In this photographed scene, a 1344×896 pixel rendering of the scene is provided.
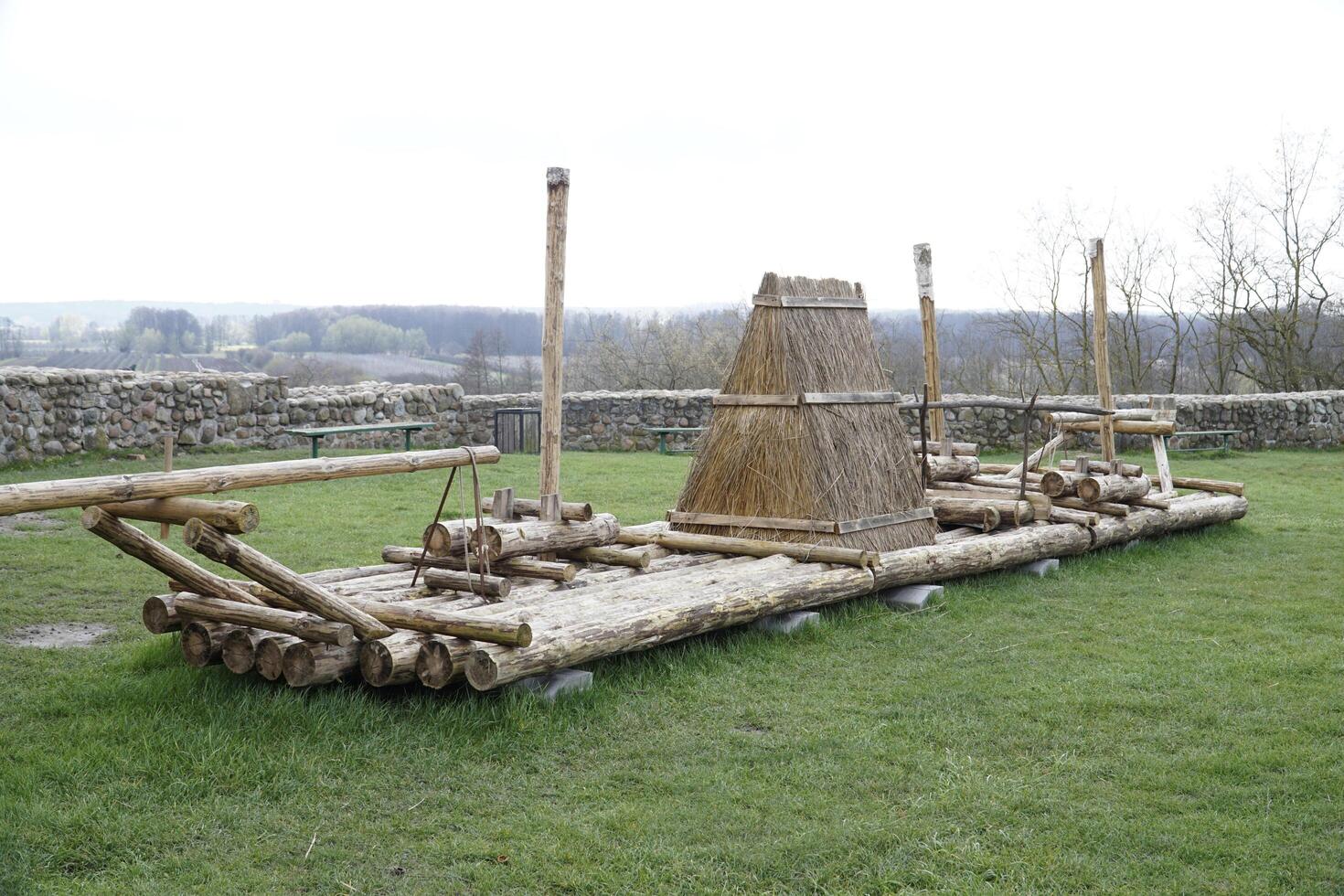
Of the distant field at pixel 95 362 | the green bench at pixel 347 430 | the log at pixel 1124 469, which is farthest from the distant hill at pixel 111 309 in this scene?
the log at pixel 1124 469

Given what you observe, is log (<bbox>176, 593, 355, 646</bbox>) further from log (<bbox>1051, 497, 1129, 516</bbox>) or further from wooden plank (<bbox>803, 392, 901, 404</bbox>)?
log (<bbox>1051, 497, 1129, 516</bbox>)

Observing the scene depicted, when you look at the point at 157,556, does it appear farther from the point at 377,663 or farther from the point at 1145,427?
the point at 1145,427

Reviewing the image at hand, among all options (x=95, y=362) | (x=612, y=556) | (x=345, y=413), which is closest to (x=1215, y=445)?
(x=345, y=413)

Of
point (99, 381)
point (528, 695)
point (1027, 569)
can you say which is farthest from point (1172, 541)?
point (99, 381)

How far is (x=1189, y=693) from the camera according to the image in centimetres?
504

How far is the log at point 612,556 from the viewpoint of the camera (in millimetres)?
6465

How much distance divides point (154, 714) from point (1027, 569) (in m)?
5.50

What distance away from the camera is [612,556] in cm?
653

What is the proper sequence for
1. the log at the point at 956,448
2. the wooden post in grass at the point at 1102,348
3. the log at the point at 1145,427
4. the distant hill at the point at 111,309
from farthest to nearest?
the distant hill at the point at 111,309 → the log at the point at 956,448 → the wooden post in grass at the point at 1102,348 → the log at the point at 1145,427

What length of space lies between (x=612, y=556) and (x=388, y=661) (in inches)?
87.3

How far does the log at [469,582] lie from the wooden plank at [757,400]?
2054mm

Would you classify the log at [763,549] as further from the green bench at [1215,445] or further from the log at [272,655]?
the green bench at [1215,445]

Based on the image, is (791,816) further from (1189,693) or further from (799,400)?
(799,400)

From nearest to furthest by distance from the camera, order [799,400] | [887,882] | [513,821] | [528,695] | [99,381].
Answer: [887,882], [513,821], [528,695], [799,400], [99,381]
